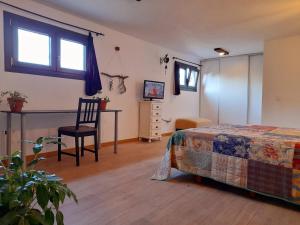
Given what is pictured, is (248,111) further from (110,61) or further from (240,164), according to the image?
(240,164)

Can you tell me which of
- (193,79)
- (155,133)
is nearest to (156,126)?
(155,133)

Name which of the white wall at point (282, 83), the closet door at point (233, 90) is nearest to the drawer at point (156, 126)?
the white wall at point (282, 83)

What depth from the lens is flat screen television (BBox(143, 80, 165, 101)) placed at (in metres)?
4.97

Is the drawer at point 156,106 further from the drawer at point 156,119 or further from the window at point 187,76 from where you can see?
the window at point 187,76

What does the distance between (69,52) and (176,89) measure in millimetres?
3072

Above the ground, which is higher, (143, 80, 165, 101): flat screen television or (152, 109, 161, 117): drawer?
(143, 80, 165, 101): flat screen television

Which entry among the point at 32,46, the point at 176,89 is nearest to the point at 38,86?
the point at 32,46

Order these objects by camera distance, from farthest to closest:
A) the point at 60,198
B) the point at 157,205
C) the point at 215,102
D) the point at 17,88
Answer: the point at 215,102 → the point at 17,88 → the point at 157,205 → the point at 60,198

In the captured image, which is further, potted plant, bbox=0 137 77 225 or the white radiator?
the white radiator

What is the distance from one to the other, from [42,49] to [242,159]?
122 inches

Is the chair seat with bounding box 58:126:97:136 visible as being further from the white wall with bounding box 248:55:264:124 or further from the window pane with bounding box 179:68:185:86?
the white wall with bounding box 248:55:264:124

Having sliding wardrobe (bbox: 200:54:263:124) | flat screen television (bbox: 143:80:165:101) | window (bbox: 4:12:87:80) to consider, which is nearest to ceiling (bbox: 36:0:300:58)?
window (bbox: 4:12:87:80)

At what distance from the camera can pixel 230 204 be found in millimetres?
1988

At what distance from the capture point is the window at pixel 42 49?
298 centimetres
